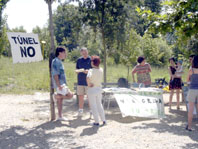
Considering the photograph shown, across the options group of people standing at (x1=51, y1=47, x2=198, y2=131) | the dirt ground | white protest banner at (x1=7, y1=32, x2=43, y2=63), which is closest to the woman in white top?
group of people standing at (x1=51, y1=47, x2=198, y2=131)

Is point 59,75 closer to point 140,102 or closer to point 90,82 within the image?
point 90,82

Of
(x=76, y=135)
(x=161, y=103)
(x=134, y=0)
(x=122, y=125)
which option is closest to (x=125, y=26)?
(x=134, y=0)

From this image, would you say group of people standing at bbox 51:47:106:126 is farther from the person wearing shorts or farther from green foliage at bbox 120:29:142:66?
green foliage at bbox 120:29:142:66

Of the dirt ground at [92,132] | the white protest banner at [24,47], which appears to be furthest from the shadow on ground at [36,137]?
the white protest banner at [24,47]

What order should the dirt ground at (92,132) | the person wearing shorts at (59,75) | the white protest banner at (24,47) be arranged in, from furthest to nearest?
the white protest banner at (24,47) → the person wearing shorts at (59,75) → the dirt ground at (92,132)

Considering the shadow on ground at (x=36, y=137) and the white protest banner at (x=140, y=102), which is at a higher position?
the white protest banner at (x=140, y=102)

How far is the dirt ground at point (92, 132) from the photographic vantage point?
5457mm

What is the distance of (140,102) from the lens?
7883mm

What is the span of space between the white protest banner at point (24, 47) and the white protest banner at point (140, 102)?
2220 mm

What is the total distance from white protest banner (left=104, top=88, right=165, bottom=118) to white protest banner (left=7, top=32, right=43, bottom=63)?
2.22 m

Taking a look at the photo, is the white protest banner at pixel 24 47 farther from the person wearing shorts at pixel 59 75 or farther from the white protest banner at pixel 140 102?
the white protest banner at pixel 140 102

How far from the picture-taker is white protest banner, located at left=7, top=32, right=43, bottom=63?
22.4 ft

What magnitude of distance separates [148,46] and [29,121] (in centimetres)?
1542

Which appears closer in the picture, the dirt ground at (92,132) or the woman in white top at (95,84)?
the dirt ground at (92,132)
